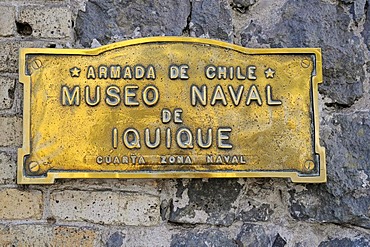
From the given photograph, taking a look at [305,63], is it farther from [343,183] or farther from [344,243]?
[344,243]

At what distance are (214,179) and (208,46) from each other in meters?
0.42

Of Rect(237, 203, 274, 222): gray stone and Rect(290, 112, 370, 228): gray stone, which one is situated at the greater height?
Rect(290, 112, 370, 228): gray stone

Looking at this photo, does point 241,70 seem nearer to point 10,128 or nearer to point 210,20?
point 210,20

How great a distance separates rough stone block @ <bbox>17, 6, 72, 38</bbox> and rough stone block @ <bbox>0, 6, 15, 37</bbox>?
0.02 metres

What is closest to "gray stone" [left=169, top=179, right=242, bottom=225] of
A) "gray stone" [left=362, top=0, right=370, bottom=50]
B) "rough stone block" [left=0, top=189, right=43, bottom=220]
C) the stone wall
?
the stone wall

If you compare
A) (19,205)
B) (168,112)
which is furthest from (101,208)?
(168,112)

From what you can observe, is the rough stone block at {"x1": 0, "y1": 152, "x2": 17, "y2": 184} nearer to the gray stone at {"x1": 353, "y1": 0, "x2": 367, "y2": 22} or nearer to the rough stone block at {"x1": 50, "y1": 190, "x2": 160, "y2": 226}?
the rough stone block at {"x1": 50, "y1": 190, "x2": 160, "y2": 226}

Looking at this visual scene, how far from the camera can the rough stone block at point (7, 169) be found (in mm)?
1705

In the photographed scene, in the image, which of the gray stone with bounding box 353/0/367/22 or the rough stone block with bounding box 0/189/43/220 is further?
the gray stone with bounding box 353/0/367/22

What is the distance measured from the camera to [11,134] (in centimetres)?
171

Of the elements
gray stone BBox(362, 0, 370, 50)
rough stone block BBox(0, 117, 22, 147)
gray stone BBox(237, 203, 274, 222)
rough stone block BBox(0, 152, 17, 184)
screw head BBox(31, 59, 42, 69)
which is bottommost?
gray stone BBox(237, 203, 274, 222)

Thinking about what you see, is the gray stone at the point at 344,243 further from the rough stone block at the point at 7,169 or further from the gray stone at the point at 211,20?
the rough stone block at the point at 7,169

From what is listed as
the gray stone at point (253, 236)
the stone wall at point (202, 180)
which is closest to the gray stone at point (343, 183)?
the stone wall at point (202, 180)

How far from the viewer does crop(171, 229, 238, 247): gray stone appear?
1.71 metres
